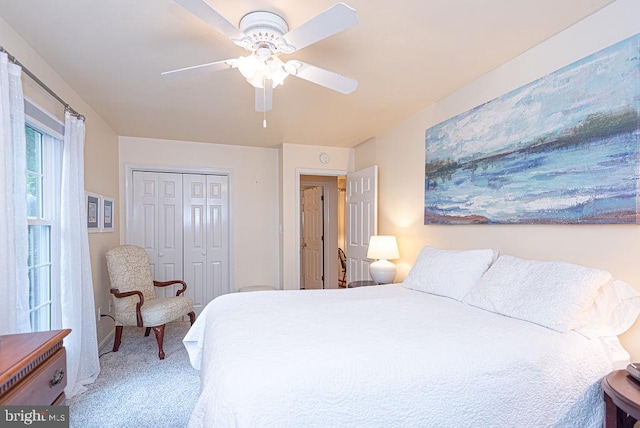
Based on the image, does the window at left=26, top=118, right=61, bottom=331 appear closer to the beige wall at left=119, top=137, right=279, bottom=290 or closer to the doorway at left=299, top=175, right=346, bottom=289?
the beige wall at left=119, top=137, right=279, bottom=290

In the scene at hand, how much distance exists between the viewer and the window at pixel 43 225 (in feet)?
7.33

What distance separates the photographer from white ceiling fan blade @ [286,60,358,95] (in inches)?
70.7

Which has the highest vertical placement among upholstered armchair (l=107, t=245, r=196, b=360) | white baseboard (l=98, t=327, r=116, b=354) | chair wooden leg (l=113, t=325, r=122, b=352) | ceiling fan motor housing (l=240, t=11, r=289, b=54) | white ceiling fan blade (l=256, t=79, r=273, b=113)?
ceiling fan motor housing (l=240, t=11, r=289, b=54)

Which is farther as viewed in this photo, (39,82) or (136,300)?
(136,300)

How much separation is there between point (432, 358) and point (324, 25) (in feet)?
4.80

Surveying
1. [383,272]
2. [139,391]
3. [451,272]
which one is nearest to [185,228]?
[139,391]

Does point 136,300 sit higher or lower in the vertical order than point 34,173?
lower

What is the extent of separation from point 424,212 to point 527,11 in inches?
69.0

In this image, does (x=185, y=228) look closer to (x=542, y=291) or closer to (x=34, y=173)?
(x=34, y=173)

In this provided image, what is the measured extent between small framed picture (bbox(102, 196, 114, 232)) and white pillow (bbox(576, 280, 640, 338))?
4019 mm

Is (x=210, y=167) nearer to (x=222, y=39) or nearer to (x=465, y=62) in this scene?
(x=222, y=39)

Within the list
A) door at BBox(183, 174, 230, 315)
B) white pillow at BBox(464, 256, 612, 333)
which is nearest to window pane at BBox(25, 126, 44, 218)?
door at BBox(183, 174, 230, 315)

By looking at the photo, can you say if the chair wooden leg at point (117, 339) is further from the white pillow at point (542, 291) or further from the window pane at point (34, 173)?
the white pillow at point (542, 291)

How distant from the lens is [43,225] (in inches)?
90.6
